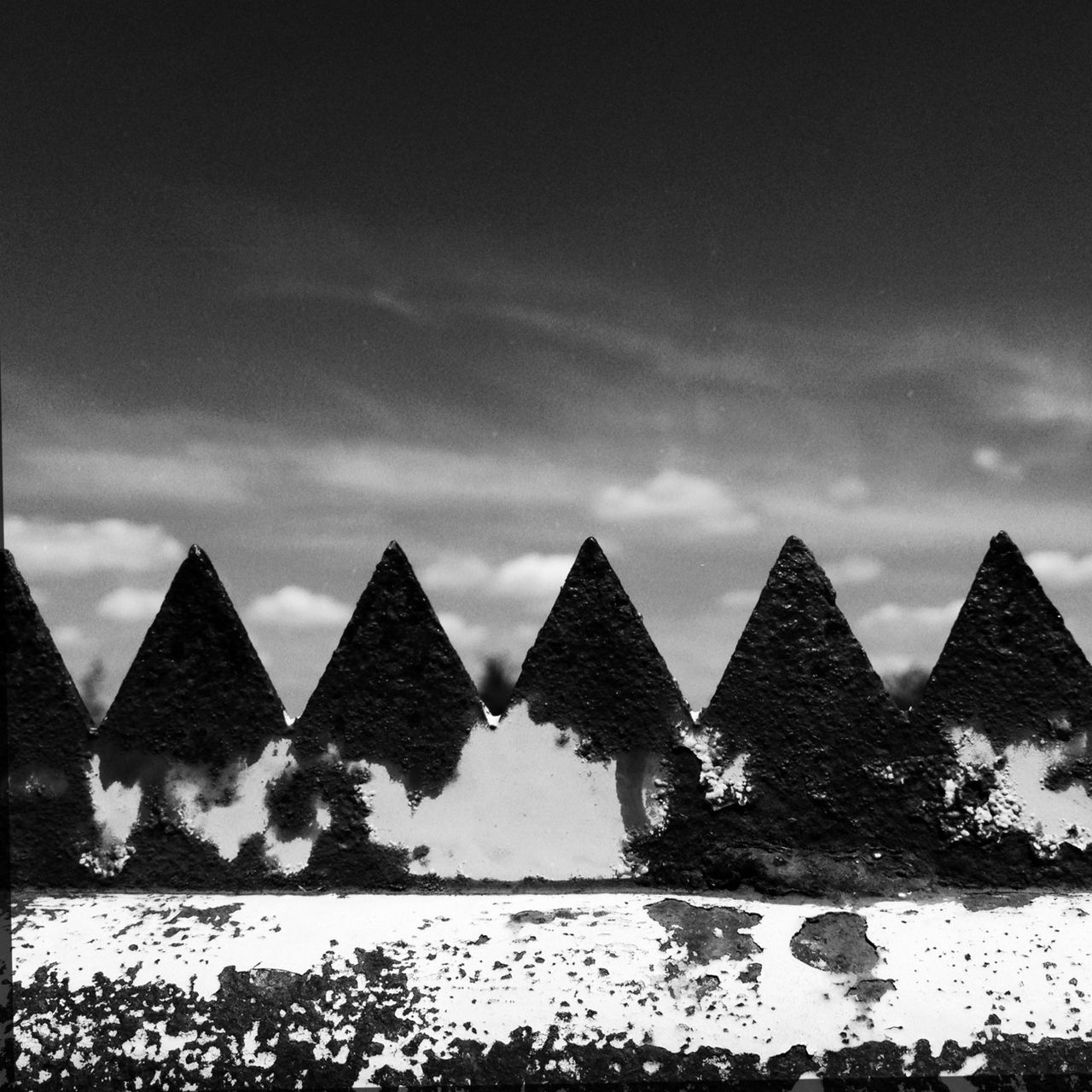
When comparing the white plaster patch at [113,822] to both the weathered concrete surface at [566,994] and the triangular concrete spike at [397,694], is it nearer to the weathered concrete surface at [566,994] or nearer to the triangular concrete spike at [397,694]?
the weathered concrete surface at [566,994]

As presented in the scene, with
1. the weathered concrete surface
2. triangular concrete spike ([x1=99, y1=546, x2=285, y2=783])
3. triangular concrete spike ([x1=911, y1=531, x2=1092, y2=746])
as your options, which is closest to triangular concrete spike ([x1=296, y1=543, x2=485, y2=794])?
triangular concrete spike ([x1=99, y1=546, x2=285, y2=783])

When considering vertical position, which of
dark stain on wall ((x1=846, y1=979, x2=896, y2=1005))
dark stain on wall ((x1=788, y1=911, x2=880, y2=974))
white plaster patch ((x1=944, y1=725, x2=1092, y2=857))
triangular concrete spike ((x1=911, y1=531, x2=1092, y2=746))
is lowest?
dark stain on wall ((x1=846, y1=979, x2=896, y2=1005))

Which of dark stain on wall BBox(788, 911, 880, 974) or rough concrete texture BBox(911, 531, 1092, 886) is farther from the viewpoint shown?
rough concrete texture BBox(911, 531, 1092, 886)

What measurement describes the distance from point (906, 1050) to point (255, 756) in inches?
60.9

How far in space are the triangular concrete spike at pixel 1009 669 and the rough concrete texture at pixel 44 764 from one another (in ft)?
Result: 6.63

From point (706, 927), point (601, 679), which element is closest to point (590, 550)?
point (601, 679)

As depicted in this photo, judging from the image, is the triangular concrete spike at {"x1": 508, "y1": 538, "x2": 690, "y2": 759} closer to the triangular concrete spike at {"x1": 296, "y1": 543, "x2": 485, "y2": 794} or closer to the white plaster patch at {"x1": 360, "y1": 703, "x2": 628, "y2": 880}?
the white plaster patch at {"x1": 360, "y1": 703, "x2": 628, "y2": 880}

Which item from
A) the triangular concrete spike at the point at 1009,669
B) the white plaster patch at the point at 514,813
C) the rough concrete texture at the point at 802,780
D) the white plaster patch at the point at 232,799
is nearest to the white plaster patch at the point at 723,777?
the rough concrete texture at the point at 802,780

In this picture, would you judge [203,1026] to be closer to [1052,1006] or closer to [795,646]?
[795,646]

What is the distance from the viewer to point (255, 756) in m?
2.48

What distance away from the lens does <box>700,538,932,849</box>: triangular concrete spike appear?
2.34m

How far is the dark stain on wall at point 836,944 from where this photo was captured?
2086 millimetres

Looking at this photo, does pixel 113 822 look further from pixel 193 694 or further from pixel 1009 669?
pixel 1009 669

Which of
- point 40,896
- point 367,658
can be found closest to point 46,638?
point 40,896
